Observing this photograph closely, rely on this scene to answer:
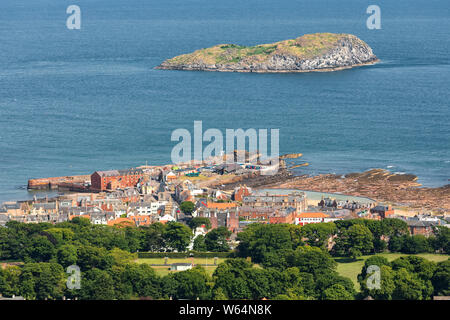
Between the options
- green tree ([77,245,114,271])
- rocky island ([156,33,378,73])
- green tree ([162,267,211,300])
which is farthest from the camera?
rocky island ([156,33,378,73])

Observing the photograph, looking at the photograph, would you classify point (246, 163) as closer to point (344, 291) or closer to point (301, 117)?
point (301, 117)

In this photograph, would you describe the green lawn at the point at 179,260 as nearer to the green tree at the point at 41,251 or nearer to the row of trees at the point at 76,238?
the row of trees at the point at 76,238

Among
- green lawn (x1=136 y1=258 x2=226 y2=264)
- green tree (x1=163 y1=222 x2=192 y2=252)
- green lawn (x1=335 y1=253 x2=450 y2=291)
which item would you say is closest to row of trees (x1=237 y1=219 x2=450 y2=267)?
green lawn (x1=335 y1=253 x2=450 y2=291)

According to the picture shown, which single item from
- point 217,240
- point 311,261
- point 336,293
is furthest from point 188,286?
point 217,240

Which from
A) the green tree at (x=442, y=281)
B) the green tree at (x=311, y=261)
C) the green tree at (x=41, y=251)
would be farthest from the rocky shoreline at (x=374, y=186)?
the green tree at (x=41, y=251)

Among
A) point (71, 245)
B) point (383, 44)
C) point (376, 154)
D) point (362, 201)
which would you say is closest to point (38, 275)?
point (71, 245)

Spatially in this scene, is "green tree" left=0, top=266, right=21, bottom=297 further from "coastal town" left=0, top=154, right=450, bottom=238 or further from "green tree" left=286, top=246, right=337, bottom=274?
"green tree" left=286, top=246, right=337, bottom=274

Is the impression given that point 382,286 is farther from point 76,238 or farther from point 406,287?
point 76,238
